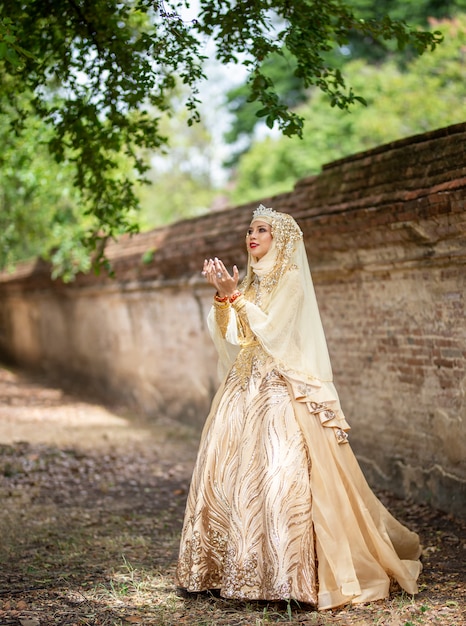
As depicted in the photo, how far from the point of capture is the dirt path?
4145mm

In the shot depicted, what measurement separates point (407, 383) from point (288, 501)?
272 cm

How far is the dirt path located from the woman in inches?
6.6

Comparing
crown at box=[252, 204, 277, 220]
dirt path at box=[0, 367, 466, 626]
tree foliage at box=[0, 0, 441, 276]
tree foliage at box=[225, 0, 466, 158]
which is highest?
tree foliage at box=[225, 0, 466, 158]

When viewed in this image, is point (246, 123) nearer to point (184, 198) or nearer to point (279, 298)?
point (184, 198)

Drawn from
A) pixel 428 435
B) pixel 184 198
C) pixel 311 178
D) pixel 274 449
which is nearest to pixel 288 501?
pixel 274 449

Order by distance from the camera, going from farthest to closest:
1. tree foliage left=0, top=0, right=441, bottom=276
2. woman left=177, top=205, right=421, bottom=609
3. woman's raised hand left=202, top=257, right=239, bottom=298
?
tree foliage left=0, top=0, right=441, bottom=276
woman's raised hand left=202, top=257, right=239, bottom=298
woman left=177, top=205, right=421, bottom=609

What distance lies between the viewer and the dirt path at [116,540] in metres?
4.14

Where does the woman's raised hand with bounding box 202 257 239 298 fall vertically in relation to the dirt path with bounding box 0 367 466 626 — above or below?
above

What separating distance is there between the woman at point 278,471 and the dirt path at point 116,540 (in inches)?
6.6

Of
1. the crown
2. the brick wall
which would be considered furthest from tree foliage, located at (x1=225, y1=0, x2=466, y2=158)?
the crown

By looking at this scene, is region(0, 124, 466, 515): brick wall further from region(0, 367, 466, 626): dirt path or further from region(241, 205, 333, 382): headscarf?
region(241, 205, 333, 382): headscarf

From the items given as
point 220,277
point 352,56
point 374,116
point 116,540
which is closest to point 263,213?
point 220,277

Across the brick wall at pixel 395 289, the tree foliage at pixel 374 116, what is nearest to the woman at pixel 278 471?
the brick wall at pixel 395 289

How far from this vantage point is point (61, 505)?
279 inches
